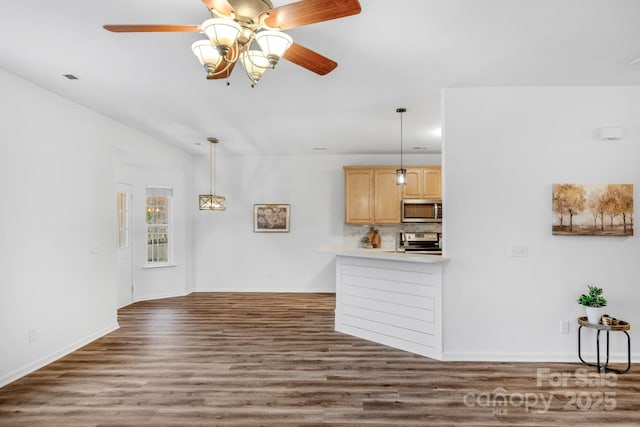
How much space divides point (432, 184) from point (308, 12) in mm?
5163

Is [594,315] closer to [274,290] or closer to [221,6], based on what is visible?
[221,6]

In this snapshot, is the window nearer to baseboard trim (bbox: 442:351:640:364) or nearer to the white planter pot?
baseboard trim (bbox: 442:351:640:364)

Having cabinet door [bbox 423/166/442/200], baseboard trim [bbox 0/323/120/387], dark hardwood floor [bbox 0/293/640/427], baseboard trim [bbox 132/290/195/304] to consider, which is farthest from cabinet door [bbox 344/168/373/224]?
baseboard trim [bbox 0/323/120/387]

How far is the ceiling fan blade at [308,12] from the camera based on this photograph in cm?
152

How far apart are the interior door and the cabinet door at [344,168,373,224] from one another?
3.82 meters

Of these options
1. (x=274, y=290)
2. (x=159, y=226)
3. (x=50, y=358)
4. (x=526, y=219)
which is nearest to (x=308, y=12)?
(x=526, y=219)

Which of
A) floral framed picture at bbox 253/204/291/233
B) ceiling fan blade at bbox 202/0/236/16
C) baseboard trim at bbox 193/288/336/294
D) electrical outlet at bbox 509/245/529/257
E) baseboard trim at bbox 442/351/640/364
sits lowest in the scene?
baseboard trim at bbox 193/288/336/294

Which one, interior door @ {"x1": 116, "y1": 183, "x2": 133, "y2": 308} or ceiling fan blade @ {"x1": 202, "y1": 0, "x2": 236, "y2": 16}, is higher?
ceiling fan blade @ {"x1": 202, "y1": 0, "x2": 236, "y2": 16}

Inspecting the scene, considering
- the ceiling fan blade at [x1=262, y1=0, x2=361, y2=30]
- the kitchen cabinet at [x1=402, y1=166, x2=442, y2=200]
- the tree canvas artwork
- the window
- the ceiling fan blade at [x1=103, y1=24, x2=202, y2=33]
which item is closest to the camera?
the ceiling fan blade at [x1=262, y1=0, x2=361, y2=30]

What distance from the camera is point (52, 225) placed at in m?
3.47

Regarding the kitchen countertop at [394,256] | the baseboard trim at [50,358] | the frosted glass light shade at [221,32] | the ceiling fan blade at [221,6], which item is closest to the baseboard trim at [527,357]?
the kitchen countertop at [394,256]

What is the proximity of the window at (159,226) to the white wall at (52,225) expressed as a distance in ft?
5.09

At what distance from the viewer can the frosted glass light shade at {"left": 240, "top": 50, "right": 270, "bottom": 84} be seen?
190cm

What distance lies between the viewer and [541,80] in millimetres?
3201
